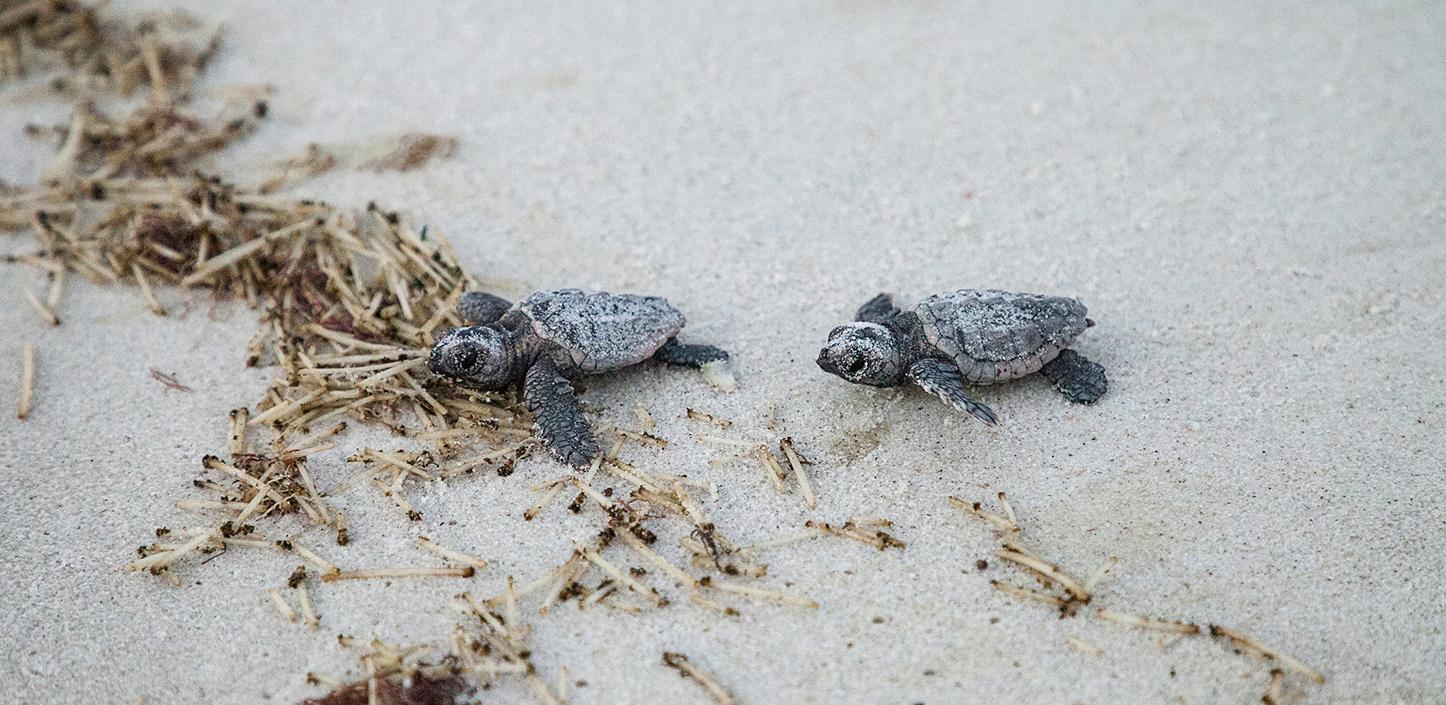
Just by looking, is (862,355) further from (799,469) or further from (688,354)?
(688,354)

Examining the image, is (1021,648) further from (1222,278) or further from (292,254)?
(292,254)

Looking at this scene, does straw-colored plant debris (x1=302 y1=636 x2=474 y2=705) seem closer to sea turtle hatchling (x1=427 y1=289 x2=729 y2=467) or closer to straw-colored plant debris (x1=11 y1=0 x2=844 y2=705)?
straw-colored plant debris (x1=11 y1=0 x2=844 y2=705)

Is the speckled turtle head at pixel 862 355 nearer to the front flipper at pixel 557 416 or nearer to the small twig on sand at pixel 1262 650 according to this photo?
the front flipper at pixel 557 416

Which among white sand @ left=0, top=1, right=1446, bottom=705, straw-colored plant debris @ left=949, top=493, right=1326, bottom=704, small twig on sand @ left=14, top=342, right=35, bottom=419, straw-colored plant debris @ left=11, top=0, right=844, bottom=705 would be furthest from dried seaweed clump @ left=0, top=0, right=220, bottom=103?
straw-colored plant debris @ left=949, top=493, right=1326, bottom=704

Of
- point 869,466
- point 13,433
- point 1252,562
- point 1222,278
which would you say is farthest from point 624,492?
point 1222,278

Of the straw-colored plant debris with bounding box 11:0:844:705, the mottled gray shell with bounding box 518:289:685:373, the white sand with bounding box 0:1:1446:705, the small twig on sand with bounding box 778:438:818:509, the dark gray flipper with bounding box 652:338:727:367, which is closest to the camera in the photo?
the white sand with bounding box 0:1:1446:705

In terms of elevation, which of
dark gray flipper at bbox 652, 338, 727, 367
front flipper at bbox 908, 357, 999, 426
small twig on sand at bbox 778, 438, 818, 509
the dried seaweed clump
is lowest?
small twig on sand at bbox 778, 438, 818, 509
